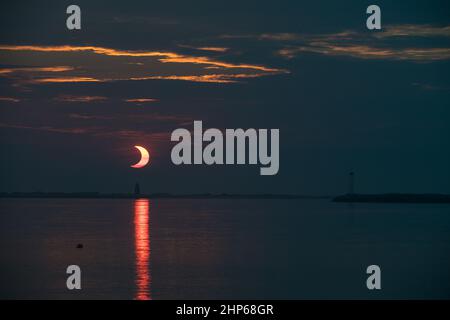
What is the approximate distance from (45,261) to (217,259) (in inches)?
404

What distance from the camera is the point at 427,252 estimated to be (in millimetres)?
48344

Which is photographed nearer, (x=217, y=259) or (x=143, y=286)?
(x=143, y=286)

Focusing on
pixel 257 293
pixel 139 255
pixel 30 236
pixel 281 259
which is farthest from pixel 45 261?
pixel 30 236

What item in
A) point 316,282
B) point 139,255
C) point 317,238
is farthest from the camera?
point 317,238

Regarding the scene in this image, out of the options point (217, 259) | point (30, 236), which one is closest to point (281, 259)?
point (217, 259)

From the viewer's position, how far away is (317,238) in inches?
2413

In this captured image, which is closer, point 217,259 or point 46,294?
point 46,294

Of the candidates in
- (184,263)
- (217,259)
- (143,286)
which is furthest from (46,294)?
(217,259)
